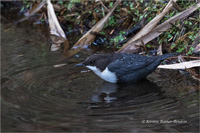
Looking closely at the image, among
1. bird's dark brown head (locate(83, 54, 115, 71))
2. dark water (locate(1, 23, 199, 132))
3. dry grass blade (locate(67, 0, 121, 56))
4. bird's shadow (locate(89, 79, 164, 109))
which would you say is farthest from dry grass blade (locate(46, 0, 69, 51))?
bird's shadow (locate(89, 79, 164, 109))

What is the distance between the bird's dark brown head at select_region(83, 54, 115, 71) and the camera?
5449mm

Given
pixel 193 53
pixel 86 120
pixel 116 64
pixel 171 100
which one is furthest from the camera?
pixel 193 53

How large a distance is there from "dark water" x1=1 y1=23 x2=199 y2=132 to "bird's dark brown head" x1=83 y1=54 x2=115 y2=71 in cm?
28

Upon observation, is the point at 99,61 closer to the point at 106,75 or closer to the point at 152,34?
the point at 106,75

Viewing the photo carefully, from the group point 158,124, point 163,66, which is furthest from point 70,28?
point 158,124

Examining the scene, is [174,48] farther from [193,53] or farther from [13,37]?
[13,37]

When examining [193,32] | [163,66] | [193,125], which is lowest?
[193,125]

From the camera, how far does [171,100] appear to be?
4531mm

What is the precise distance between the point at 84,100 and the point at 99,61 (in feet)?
3.25

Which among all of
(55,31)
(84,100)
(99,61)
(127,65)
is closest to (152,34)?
(127,65)

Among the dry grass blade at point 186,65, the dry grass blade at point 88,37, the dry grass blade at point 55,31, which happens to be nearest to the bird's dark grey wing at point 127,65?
the dry grass blade at point 186,65

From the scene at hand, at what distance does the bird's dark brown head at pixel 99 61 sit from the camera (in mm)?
5449

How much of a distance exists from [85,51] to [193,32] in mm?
2217

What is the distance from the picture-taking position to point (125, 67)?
5.45 metres
